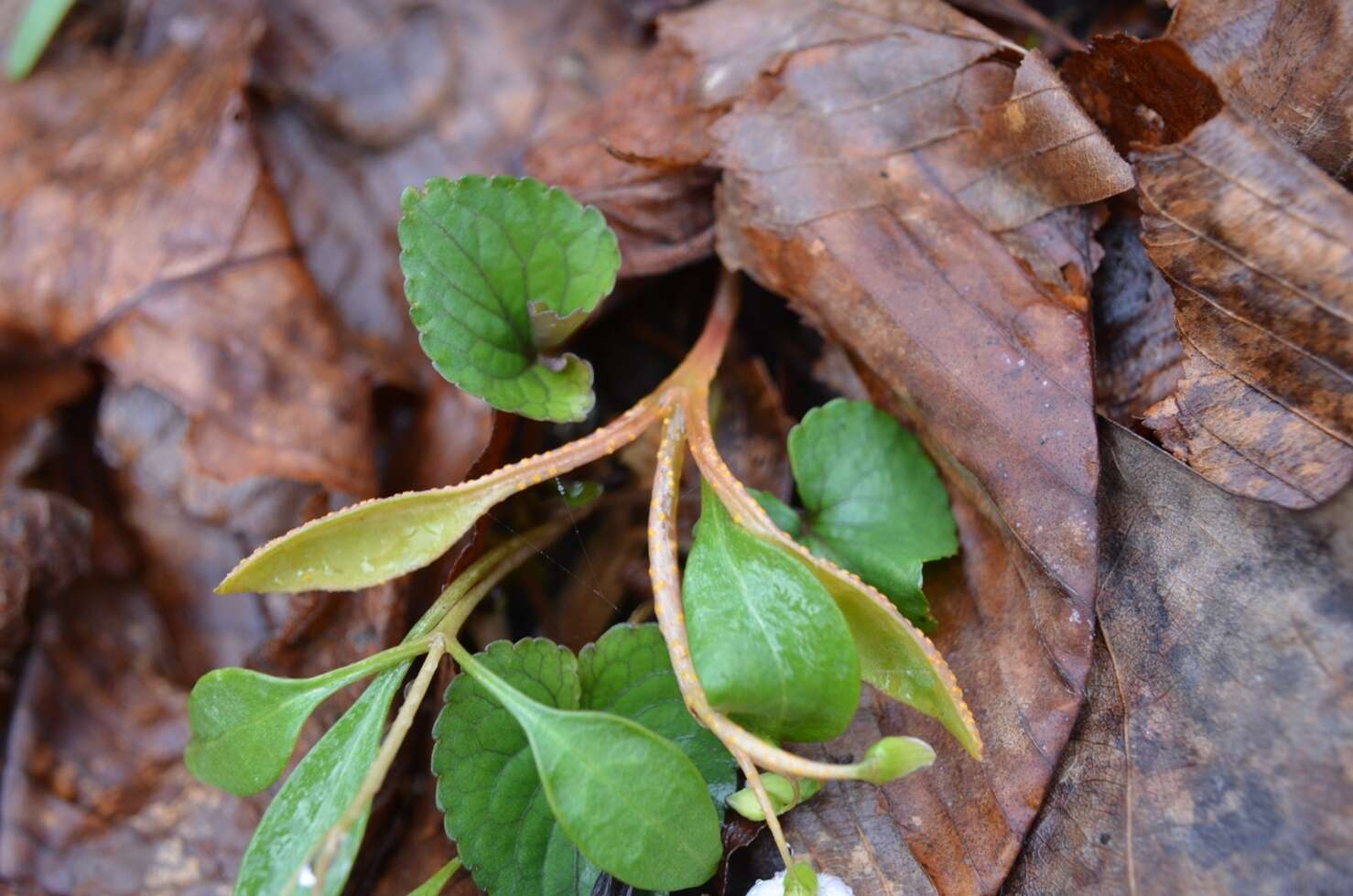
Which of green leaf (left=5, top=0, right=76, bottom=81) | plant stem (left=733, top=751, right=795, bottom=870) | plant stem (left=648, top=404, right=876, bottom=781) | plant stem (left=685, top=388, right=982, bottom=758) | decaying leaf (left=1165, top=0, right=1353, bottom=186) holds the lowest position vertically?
plant stem (left=733, top=751, right=795, bottom=870)

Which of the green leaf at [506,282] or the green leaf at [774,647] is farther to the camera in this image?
the green leaf at [506,282]

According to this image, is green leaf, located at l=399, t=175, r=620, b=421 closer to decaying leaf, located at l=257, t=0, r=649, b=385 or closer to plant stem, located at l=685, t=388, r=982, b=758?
plant stem, located at l=685, t=388, r=982, b=758

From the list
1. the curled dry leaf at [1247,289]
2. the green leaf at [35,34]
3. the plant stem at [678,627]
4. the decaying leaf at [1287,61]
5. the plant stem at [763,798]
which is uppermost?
the decaying leaf at [1287,61]

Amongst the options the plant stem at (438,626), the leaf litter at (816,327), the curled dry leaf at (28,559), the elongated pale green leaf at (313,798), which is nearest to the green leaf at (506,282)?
the leaf litter at (816,327)

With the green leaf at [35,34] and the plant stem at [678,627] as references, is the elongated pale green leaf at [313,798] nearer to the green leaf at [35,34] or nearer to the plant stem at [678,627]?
the plant stem at [678,627]

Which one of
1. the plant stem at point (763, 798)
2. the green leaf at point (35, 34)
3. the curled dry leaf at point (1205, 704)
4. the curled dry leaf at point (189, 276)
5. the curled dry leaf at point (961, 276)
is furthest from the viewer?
the green leaf at point (35, 34)

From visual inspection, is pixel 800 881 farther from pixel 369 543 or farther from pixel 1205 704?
pixel 369 543

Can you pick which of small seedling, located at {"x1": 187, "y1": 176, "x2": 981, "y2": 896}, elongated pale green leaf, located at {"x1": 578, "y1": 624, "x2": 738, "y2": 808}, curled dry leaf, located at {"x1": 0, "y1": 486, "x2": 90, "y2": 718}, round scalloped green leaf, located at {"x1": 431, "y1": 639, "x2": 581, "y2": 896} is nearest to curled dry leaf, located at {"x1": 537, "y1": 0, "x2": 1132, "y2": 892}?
small seedling, located at {"x1": 187, "y1": 176, "x2": 981, "y2": 896}

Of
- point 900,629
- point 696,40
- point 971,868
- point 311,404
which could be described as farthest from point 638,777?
point 696,40
